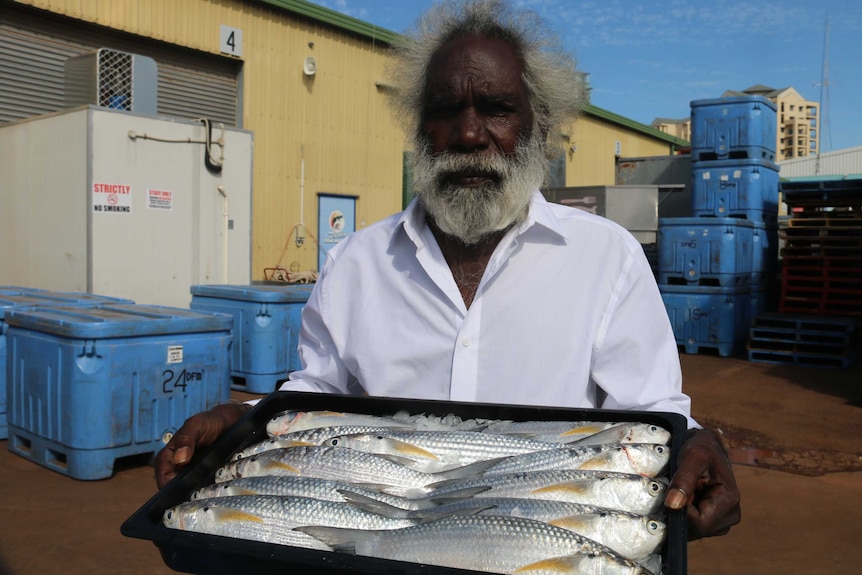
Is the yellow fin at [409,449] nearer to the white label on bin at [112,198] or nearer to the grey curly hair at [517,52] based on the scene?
the grey curly hair at [517,52]

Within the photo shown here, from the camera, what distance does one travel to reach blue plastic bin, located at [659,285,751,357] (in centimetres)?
1094

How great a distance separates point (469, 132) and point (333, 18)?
509 inches

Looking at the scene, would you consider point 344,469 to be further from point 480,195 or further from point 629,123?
point 629,123

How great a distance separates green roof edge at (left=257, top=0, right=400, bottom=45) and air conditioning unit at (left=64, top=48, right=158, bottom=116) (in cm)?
514

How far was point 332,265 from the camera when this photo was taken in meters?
2.48

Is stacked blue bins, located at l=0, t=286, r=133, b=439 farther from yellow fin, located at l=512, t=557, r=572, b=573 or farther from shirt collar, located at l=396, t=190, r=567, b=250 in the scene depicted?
yellow fin, located at l=512, t=557, r=572, b=573

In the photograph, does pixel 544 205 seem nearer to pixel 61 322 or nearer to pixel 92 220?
pixel 61 322

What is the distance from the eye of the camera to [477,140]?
7.45 ft

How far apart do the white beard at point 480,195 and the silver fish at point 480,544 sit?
43.0 inches

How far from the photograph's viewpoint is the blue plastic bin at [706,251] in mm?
10898

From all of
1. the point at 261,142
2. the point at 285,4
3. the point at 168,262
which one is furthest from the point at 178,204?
the point at 285,4

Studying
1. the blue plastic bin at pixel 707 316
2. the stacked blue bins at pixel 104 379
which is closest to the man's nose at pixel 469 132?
the stacked blue bins at pixel 104 379

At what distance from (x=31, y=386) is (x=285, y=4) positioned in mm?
9905

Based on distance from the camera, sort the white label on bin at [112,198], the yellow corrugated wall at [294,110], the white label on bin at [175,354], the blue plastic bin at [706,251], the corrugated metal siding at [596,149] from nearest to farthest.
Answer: the white label on bin at [175,354], the white label on bin at [112,198], the blue plastic bin at [706,251], the yellow corrugated wall at [294,110], the corrugated metal siding at [596,149]
